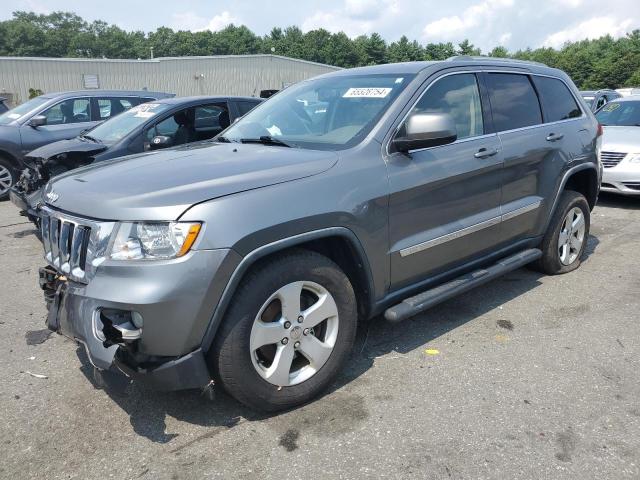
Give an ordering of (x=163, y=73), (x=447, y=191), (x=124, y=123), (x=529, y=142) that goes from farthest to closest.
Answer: (x=163, y=73) < (x=124, y=123) < (x=529, y=142) < (x=447, y=191)

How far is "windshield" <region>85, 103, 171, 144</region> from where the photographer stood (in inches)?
268

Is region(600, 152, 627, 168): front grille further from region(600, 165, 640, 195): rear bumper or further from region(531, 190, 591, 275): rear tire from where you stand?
region(531, 190, 591, 275): rear tire

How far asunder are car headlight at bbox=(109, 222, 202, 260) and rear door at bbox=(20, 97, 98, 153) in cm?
708

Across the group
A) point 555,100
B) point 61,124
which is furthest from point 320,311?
point 61,124

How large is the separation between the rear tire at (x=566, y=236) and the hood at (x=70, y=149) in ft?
16.2

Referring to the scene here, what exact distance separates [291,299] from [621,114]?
28.2ft

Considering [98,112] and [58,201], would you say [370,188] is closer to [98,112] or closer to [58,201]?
[58,201]

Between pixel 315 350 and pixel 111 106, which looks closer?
pixel 315 350

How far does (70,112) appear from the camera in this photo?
29.2 feet

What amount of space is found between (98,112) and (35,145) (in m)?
1.10

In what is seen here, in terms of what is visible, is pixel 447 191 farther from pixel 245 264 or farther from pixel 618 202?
pixel 618 202

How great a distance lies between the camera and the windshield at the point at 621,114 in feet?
29.2

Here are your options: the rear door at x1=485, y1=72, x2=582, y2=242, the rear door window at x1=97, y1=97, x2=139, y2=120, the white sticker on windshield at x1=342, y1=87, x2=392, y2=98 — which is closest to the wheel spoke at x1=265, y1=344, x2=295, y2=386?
the white sticker on windshield at x1=342, y1=87, x2=392, y2=98

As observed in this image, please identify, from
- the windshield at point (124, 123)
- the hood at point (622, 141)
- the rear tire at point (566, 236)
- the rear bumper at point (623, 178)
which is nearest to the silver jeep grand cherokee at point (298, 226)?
the rear tire at point (566, 236)
